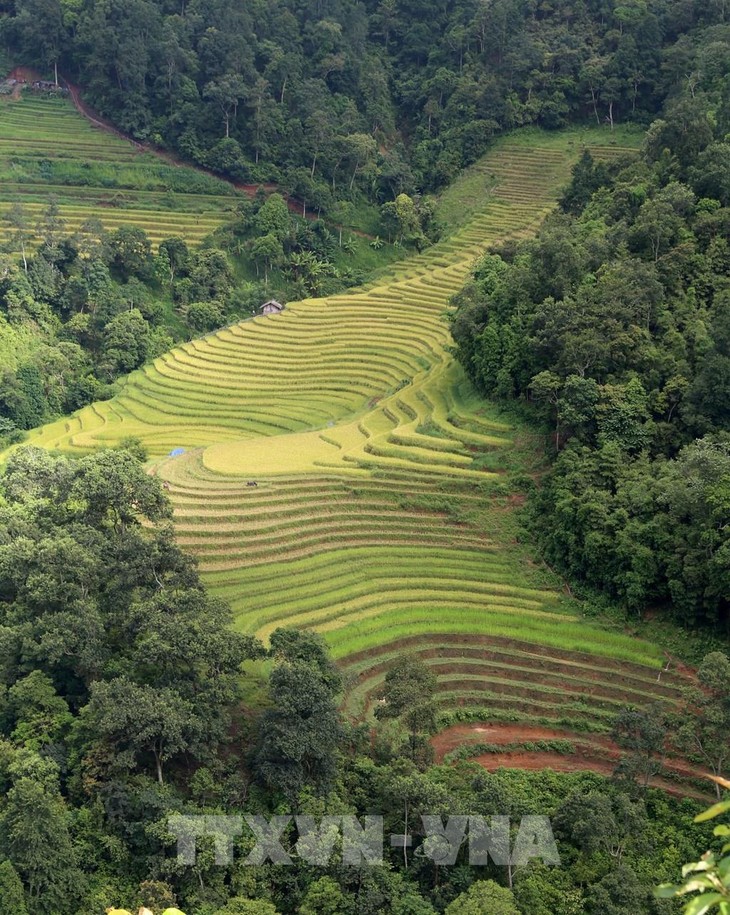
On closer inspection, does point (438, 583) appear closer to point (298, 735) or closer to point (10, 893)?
point (298, 735)

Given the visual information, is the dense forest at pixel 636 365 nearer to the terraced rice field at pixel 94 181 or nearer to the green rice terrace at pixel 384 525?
the green rice terrace at pixel 384 525

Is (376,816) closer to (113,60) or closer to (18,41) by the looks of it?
(113,60)

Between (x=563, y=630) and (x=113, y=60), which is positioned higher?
(x=113, y=60)

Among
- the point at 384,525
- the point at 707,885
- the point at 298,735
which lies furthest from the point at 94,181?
the point at 707,885

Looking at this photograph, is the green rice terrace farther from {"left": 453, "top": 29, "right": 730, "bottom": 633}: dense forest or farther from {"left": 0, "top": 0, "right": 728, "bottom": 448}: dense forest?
{"left": 0, "top": 0, "right": 728, "bottom": 448}: dense forest

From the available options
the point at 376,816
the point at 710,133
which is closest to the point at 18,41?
the point at 710,133

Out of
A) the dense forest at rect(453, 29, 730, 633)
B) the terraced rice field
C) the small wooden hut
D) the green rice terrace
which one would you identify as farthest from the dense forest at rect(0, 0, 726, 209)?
the dense forest at rect(453, 29, 730, 633)
